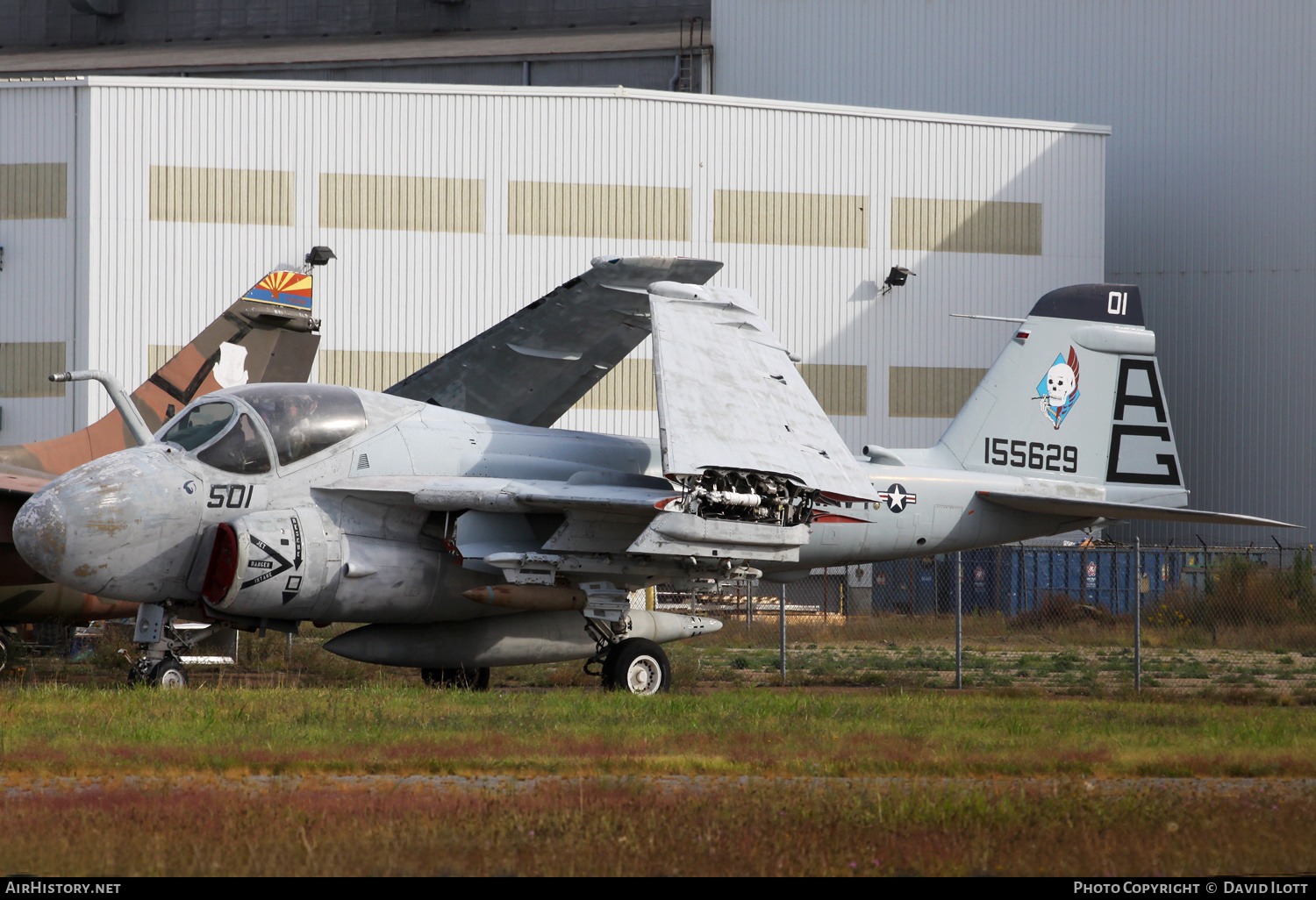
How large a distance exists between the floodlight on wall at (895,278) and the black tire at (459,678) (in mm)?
21042

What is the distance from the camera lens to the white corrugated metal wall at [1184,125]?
117 ft

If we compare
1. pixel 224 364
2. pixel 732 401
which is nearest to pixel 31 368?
pixel 224 364

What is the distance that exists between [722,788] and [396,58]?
36144mm

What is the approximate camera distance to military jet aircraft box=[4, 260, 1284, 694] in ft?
37.8

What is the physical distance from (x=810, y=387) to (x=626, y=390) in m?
4.78

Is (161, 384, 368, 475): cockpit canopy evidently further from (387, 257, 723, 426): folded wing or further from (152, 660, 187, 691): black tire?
(387, 257, 723, 426): folded wing

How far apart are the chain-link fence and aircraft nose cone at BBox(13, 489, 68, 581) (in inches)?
232

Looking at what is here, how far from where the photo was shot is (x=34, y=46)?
44.2 meters

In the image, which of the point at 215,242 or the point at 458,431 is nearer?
the point at 458,431

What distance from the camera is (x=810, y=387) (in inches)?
1281

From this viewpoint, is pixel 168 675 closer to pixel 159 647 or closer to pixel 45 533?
pixel 159 647

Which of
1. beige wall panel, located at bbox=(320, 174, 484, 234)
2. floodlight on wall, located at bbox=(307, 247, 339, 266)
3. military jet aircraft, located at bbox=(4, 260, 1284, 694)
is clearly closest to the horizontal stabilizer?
military jet aircraft, located at bbox=(4, 260, 1284, 694)

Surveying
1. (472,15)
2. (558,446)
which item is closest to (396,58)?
(472,15)

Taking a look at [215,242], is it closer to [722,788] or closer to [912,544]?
[912,544]
